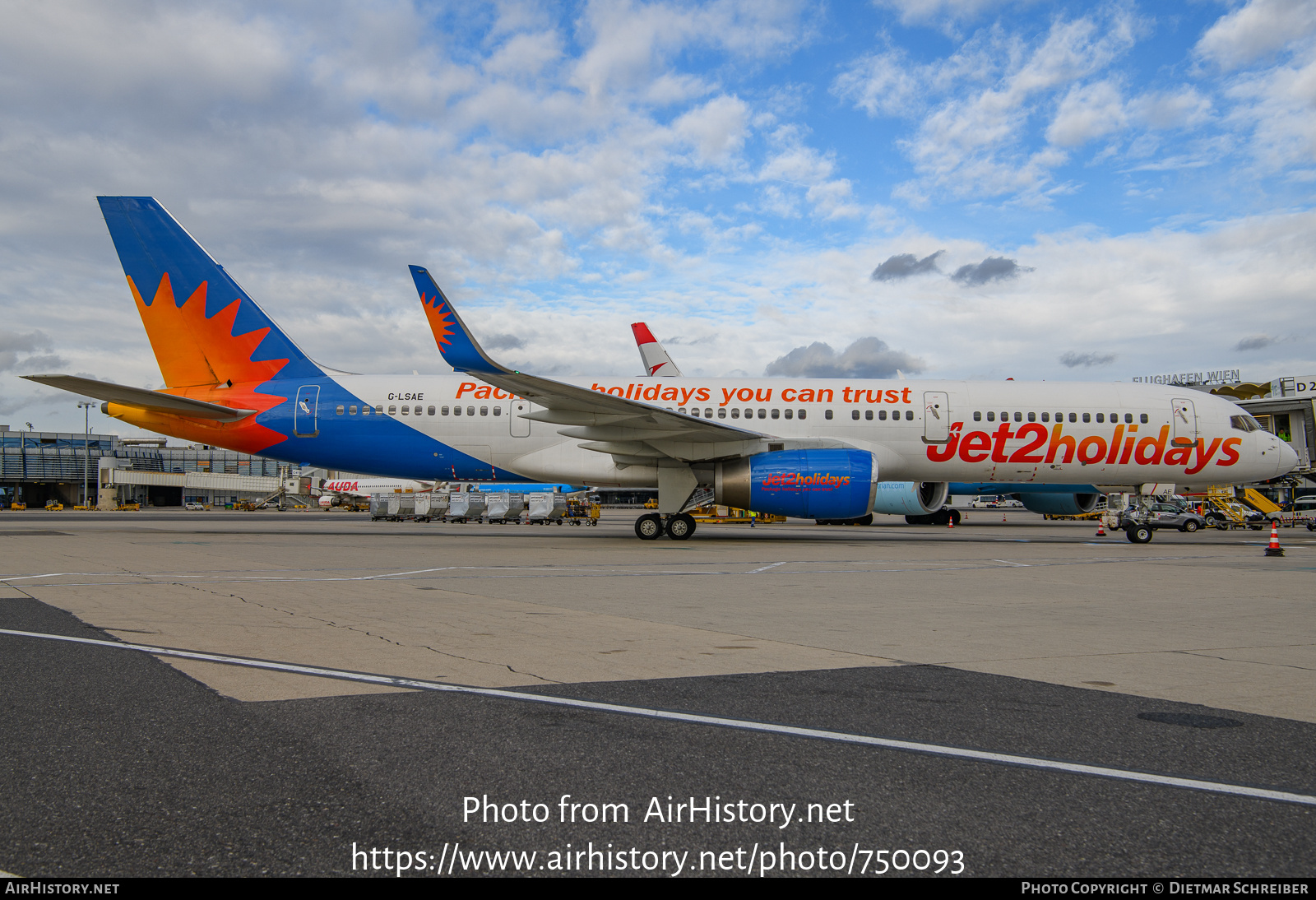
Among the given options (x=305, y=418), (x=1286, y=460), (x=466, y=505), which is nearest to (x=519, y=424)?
(x=305, y=418)

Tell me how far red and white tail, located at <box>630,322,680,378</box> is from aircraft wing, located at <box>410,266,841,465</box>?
69.1ft

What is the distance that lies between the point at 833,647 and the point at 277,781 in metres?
4.25

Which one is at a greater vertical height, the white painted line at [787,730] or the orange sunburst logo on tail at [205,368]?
the orange sunburst logo on tail at [205,368]

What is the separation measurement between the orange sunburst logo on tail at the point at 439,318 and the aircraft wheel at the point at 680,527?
717cm

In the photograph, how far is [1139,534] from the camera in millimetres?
20203

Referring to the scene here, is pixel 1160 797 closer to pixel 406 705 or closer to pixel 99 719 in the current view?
pixel 406 705

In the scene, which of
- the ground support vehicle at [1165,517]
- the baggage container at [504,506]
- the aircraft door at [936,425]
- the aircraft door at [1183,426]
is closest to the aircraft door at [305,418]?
the aircraft door at [936,425]

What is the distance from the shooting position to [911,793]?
307 cm

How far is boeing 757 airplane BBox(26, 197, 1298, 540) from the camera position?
20.0 m

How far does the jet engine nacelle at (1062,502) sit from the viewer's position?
25625 millimetres

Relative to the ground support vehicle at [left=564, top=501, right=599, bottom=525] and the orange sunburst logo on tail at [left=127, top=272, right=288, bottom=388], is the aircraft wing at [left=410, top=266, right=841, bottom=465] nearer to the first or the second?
the orange sunburst logo on tail at [left=127, top=272, right=288, bottom=388]

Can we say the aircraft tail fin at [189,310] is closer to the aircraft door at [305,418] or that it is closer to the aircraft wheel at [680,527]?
the aircraft door at [305,418]

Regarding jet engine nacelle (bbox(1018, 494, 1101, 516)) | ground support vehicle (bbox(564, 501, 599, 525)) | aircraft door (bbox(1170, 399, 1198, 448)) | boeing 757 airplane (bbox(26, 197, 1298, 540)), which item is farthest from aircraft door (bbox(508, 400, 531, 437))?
ground support vehicle (bbox(564, 501, 599, 525))
